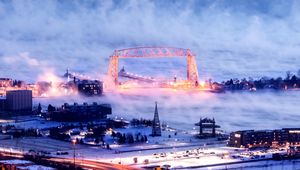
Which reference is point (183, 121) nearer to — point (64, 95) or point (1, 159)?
point (1, 159)

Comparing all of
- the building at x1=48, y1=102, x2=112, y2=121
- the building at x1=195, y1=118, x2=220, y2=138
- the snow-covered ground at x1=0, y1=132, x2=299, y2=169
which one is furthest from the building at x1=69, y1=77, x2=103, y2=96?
the snow-covered ground at x1=0, y1=132, x2=299, y2=169

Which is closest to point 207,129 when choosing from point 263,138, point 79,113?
point 263,138

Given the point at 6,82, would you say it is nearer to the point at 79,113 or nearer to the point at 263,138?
the point at 79,113

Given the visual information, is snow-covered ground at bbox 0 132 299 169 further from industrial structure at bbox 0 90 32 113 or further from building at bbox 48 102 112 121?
industrial structure at bbox 0 90 32 113

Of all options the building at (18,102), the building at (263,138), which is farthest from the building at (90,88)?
the building at (263,138)

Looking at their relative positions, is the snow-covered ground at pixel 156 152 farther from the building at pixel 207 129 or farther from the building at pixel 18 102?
the building at pixel 18 102
